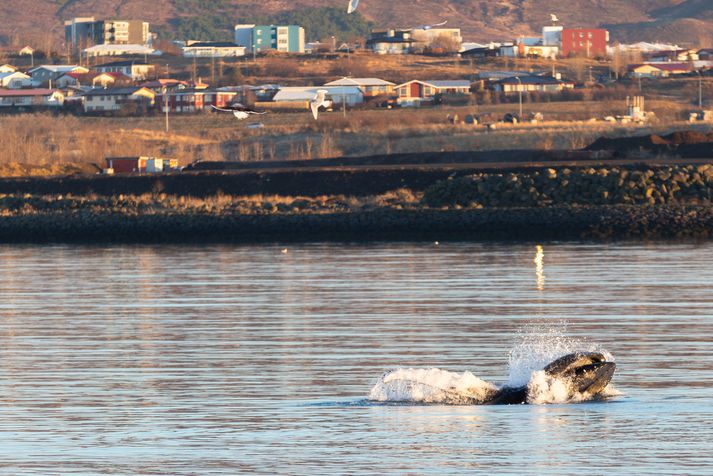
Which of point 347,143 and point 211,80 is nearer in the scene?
point 347,143

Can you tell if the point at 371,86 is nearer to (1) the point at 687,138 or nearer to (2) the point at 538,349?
(1) the point at 687,138

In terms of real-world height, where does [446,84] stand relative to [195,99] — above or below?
above

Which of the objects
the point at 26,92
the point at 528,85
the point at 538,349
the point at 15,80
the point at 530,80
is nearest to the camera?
the point at 538,349

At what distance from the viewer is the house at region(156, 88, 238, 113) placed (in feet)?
476

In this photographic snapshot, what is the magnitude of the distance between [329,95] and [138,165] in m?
62.7

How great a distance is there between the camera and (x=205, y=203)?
219 ft

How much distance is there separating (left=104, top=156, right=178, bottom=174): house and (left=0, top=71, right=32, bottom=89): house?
4124 inches

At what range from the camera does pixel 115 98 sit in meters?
152

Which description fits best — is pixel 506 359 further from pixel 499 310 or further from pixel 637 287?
pixel 637 287

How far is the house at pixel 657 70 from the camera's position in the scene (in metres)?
171

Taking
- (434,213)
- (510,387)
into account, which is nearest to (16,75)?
(434,213)

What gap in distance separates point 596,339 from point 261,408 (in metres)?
8.34

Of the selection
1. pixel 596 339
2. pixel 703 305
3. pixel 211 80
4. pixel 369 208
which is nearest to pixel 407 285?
pixel 703 305

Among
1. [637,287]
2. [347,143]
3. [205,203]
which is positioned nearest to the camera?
[637,287]
